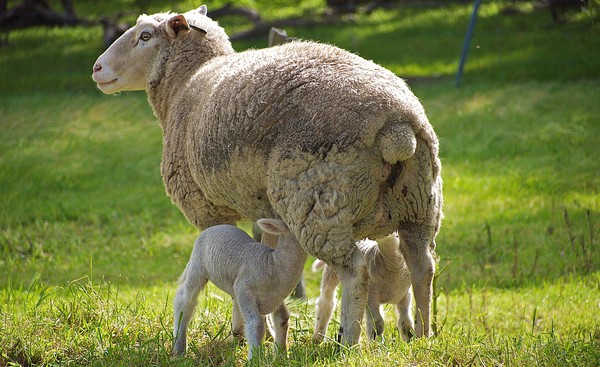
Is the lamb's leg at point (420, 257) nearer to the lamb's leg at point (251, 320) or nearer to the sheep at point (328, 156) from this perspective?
the sheep at point (328, 156)

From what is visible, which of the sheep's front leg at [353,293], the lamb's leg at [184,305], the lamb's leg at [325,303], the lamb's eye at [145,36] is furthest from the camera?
the lamb's eye at [145,36]

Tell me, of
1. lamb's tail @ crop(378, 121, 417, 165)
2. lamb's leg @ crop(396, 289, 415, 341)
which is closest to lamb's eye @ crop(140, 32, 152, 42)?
lamb's tail @ crop(378, 121, 417, 165)

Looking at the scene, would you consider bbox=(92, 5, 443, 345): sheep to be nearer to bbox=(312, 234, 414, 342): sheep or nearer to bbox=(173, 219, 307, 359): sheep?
bbox=(173, 219, 307, 359): sheep

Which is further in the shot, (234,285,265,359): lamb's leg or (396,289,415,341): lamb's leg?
(396,289,415,341): lamb's leg

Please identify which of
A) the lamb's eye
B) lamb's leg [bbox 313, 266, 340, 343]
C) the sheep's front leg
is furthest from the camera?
the lamb's eye

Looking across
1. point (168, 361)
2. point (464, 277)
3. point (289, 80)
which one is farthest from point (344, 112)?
point (464, 277)

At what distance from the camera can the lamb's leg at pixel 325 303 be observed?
5582mm

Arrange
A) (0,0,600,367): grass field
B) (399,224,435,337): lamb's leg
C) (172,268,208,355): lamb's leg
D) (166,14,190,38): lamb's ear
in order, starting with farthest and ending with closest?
(166,14,190,38): lamb's ear < (0,0,600,367): grass field < (172,268,208,355): lamb's leg < (399,224,435,337): lamb's leg

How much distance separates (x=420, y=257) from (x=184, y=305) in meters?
1.40

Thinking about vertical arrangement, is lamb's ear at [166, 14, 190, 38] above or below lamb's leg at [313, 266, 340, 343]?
above

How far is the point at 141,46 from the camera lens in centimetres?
634

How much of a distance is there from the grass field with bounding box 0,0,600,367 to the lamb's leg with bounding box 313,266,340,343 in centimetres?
13

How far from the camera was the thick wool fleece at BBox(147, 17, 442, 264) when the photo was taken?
4617 mm

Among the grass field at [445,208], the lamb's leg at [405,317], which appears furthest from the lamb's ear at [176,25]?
the lamb's leg at [405,317]
